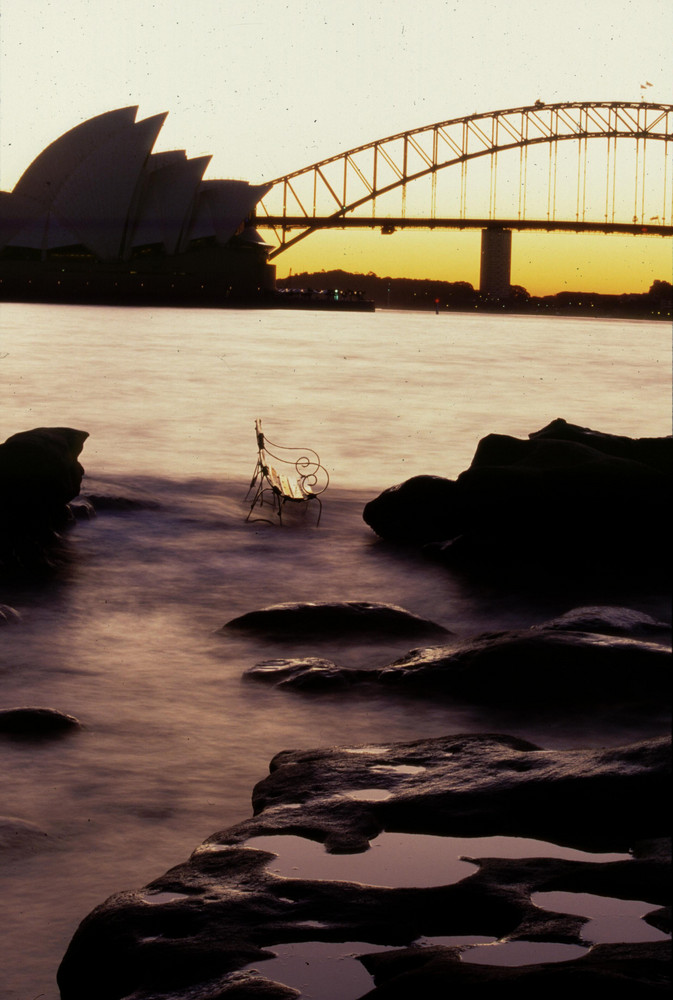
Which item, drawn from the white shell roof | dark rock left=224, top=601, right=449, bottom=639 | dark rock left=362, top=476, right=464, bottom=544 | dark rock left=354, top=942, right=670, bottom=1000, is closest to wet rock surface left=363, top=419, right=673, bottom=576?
dark rock left=362, top=476, right=464, bottom=544

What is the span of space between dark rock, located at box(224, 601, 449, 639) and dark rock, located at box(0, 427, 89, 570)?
6.89ft

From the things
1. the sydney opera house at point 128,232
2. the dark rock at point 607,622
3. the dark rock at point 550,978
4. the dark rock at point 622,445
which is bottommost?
the dark rock at point 607,622

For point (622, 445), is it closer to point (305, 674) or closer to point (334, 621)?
point (334, 621)

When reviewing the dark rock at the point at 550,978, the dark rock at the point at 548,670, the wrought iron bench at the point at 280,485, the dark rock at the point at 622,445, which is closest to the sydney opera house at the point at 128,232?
the wrought iron bench at the point at 280,485

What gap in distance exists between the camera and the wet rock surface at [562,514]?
745cm

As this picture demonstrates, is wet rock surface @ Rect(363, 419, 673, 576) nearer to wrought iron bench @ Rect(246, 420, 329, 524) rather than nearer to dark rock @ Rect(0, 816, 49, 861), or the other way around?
wrought iron bench @ Rect(246, 420, 329, 524)

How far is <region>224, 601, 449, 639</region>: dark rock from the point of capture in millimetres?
6398

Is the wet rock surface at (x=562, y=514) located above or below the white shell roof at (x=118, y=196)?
below

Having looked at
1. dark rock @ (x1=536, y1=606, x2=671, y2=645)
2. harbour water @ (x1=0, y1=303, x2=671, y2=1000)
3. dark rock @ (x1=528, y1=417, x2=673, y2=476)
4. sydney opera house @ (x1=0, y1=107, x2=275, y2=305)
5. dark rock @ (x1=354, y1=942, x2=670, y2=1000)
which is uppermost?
sydney opera house @ (x1=0, y1=107, x2=275, y2=305)

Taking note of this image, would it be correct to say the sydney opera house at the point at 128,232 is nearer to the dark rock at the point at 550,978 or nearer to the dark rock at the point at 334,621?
the dark rock at the point at 334,621

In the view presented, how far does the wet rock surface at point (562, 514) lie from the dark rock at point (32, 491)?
2461 millimetres

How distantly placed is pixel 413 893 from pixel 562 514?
16.2 ft

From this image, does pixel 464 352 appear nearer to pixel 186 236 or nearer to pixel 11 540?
pixel 11 540

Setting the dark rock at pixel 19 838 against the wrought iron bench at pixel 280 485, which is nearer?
the dark rock at pixel 19 838
